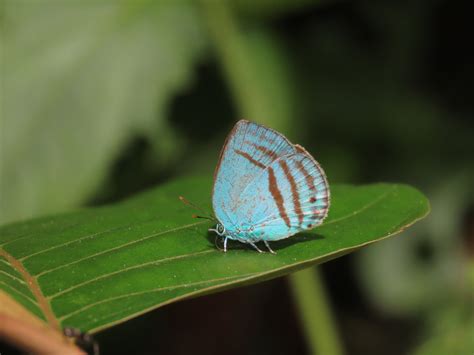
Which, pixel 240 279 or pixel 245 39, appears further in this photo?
pixel 245 39

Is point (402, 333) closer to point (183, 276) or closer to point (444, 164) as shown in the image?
point (444, 164)

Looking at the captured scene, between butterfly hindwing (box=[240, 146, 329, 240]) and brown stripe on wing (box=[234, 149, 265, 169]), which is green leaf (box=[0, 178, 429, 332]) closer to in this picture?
butterfly hindwing (box=[240, 146, 329, 240])

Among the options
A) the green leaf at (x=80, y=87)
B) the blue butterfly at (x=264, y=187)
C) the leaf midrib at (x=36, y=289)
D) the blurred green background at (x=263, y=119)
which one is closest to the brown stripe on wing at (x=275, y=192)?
the blue butterfly at (x=264, y=187)

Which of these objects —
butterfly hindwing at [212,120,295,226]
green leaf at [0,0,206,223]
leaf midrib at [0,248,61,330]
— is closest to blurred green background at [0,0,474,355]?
green leaf at [0,0,206,223]

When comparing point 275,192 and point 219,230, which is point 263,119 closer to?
point 275,192

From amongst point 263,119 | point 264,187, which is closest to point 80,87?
point 263,119

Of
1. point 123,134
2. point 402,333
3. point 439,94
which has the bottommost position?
point 402,333

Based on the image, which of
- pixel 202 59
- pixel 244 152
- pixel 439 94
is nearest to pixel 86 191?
pixel 202 59

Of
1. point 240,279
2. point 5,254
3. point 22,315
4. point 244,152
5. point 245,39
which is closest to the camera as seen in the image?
point 22,315
